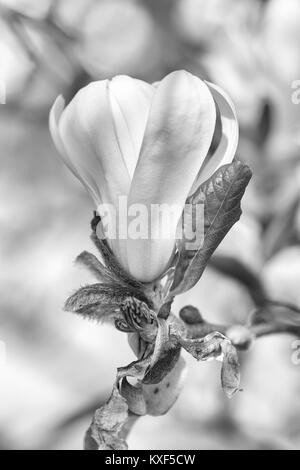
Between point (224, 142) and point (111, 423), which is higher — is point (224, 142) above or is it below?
above

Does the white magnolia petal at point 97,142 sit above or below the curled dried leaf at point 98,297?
above

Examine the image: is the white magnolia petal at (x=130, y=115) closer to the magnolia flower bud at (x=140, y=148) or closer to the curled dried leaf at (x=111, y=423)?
the magnolia flower bud at (x=140, y=148)

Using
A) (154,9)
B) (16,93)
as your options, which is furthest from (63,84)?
(154,9)

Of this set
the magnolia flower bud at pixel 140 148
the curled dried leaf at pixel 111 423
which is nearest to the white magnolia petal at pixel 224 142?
the magnolia flower bud at pixel 140 148

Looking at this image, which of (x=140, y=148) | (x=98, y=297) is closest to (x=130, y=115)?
(x=140, y=148)

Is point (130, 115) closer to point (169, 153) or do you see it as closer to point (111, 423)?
point (169, 153)

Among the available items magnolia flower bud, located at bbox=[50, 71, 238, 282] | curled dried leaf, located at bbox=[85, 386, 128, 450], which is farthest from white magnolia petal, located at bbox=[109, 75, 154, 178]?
curled dried leaf, located at bbox=[85, 386, 128, 450]

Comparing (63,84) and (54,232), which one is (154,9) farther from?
(54,232)

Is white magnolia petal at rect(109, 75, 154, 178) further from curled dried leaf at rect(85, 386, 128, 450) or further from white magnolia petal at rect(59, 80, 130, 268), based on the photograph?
curled dried leaf at rect(85, 386, 128, 450)
